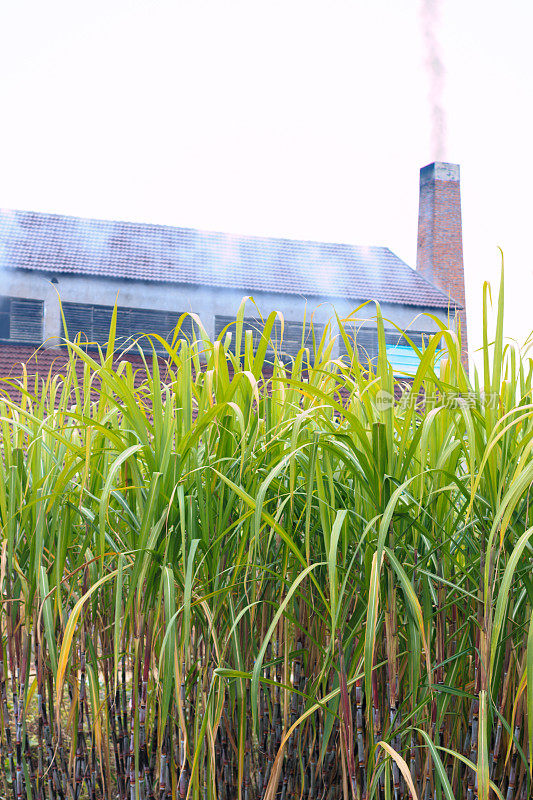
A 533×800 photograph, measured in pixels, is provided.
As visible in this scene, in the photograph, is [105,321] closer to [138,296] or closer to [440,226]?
[138,296]

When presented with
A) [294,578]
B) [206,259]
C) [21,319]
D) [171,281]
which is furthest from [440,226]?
[294,578]

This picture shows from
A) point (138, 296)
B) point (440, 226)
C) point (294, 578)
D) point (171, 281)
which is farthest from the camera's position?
point (440, 226)

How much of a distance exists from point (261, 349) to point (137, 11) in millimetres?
19433

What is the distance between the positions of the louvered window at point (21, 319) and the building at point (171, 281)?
2 centimetres

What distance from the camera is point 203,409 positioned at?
1369 mm

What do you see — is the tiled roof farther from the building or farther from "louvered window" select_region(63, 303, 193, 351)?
"louvered window" select_region(63, 303, 193, 351)

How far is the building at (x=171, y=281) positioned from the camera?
499 inches

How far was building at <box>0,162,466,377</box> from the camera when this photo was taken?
1266 cm

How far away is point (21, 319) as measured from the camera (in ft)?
41.2

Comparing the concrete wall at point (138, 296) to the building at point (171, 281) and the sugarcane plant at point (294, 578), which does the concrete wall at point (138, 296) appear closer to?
the building at point (171, 281)

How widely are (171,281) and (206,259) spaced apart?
6.82 feet

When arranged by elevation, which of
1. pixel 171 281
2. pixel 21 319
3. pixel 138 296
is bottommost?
pixel 21 319

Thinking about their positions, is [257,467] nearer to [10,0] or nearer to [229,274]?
[229,274]

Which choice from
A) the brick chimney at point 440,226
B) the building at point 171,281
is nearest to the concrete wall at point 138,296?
the building at point 171,281
